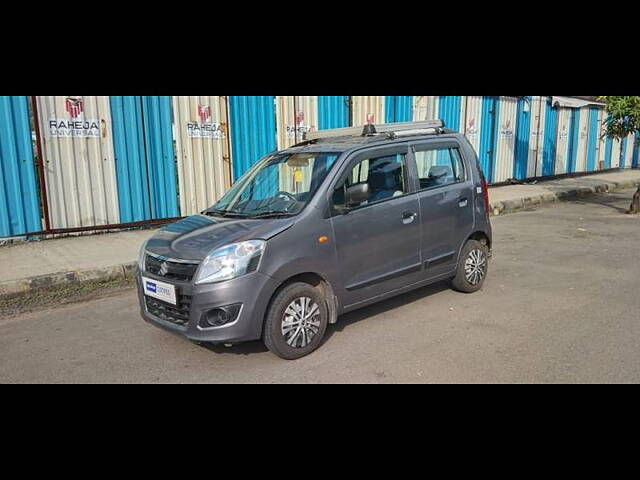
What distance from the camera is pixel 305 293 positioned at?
412cm

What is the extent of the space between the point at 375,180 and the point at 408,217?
0.49 meters

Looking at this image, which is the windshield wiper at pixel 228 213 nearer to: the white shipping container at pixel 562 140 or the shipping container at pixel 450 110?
the shipping container at pixel 450 110

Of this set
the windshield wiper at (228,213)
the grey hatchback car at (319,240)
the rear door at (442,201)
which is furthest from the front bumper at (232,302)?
the rear door at (442,201)

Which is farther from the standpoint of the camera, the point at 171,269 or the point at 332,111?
the point at 332,111

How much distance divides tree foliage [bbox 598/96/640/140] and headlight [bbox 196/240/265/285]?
31.6 ft

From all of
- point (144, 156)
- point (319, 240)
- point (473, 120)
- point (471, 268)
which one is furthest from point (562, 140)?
point (319, 240)

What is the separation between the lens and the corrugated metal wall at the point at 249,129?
32.9 ft

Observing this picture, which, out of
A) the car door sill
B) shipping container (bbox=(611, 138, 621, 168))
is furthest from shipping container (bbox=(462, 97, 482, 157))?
the car door sill

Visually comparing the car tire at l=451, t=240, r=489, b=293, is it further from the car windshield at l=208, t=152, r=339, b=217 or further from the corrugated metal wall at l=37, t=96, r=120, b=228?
the corrugated metal wall at l=37, t=96, r=120, b=228

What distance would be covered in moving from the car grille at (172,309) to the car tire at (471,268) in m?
3.05

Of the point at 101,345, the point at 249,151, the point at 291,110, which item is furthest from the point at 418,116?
the point at 101,345

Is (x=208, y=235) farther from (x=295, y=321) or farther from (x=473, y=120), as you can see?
(x=473, y=120)

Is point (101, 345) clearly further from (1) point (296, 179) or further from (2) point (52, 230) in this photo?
(2) point (52, 230)

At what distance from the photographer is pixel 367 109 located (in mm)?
12133
